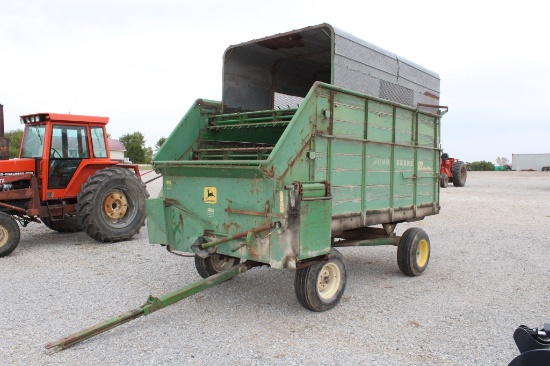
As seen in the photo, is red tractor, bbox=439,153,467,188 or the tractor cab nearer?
the tractor cab

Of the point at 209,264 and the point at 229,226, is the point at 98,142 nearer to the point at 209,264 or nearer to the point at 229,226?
the point at 209,264

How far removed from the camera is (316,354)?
13.3ft

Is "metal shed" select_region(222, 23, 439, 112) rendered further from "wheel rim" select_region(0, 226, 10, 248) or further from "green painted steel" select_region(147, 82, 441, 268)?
"wheel rim" select_region(0, 226, 10, 248)

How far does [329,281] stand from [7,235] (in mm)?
5684

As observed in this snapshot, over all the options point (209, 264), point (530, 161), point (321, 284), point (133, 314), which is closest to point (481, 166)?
point (530, 161)

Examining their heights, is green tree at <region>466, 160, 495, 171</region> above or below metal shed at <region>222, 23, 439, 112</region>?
below

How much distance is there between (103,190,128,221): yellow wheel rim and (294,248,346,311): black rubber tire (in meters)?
5.47

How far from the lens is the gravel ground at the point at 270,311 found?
4051 mm

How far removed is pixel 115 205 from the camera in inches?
367

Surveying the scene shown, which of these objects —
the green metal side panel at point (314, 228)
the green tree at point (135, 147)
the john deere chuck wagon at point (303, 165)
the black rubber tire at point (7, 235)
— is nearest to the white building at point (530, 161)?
the green tree at point (135, 147)

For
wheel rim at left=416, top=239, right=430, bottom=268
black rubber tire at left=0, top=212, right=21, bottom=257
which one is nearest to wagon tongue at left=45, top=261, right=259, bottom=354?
wheel rim at left=416, top=239, right=430, bottom=268

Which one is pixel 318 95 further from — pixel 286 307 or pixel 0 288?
pixel 0 288

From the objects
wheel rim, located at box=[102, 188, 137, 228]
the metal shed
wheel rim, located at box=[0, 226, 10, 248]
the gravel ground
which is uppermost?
the metal shed

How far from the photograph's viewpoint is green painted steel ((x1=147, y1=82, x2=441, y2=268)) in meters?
4.62
